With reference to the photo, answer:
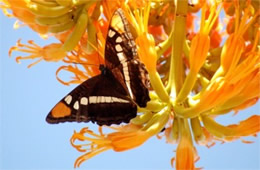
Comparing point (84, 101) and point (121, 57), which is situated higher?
point (121, 57)

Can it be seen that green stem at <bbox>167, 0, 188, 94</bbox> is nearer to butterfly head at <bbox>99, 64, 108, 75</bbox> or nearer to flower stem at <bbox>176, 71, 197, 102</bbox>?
flower stem at <bbox>176, 71, 197, 102</bbox>

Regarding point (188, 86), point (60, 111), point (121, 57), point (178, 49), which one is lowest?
point (188, 86)

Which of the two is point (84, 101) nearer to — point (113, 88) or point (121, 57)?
point (113, 88)

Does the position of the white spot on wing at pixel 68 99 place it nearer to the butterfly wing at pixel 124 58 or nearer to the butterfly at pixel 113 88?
the butterfly at pixel 113 88

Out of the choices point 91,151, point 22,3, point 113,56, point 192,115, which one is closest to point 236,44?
point 192,115

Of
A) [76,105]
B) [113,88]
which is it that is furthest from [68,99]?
[113,88]

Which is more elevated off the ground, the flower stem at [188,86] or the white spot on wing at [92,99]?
the white spot on wing at [92,99]

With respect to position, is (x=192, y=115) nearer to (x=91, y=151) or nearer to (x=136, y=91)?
(x=136, y=91)

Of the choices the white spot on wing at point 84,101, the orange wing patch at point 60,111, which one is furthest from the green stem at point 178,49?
the orange wing patch at point 60,111
